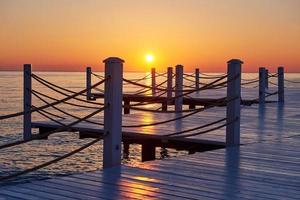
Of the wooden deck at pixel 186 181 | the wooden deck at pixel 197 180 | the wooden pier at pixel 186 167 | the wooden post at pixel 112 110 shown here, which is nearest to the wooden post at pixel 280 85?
the wooden pier at pixel 186 167

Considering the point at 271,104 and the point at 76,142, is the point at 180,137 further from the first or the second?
the point at 76,142

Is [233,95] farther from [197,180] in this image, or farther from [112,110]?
[197,180]

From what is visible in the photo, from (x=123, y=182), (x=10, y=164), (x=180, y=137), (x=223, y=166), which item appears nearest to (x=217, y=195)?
(x=123, y=182)

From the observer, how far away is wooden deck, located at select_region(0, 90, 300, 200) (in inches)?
209

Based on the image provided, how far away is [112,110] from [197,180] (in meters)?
1.52

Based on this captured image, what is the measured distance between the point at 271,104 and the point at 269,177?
13.0 metres

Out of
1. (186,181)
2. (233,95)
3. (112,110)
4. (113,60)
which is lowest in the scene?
(186,181)

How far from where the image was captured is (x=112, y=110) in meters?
6.83

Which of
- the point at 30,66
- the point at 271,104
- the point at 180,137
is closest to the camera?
the point at 180,137

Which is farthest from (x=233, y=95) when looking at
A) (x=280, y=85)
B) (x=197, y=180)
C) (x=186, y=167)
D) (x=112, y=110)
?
(x=280, y=85)

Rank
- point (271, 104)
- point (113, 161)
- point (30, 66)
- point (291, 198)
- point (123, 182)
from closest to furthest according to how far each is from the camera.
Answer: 1. point (291, 198)
2. point (123, 182)
3. point (113, 161)
4. point (30, 66)
5. point (271, 104)

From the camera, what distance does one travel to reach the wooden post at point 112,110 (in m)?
6.81

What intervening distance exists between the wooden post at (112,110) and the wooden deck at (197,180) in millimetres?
349

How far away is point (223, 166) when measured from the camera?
6.93 meters
